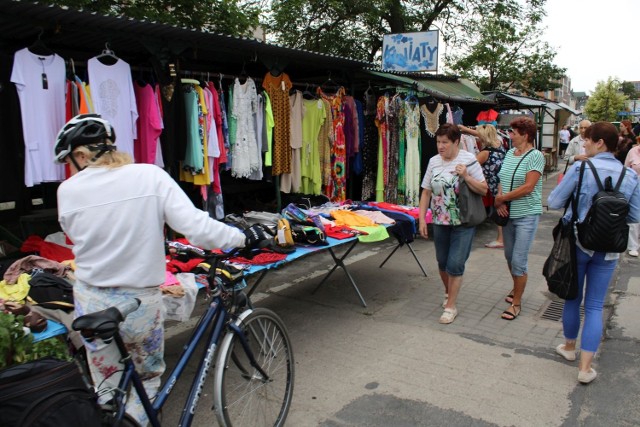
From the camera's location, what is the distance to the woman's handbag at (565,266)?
3629mm

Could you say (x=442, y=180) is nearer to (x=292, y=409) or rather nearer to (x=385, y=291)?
(x=385, y=291)

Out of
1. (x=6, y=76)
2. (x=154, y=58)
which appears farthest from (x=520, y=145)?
(x=6, y=76)

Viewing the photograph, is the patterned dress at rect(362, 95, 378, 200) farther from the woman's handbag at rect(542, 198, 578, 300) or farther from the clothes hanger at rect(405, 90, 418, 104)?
the woman's handbag at rect(542, 198, 578, 300)

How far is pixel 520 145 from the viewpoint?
4.76m

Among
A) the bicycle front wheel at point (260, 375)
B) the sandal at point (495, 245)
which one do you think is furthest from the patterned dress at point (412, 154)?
the bicycle front wheel at point (260, 375)

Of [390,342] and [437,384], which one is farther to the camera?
[390,342]

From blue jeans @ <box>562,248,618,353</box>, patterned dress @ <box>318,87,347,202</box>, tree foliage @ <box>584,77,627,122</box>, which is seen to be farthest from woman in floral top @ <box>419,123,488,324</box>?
tree foliage @ <box>584,77,627,122</box>

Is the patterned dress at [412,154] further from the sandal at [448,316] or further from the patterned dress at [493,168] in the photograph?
the sandal at [448,316]

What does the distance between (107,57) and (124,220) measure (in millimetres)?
3181

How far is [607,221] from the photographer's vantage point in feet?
11.0

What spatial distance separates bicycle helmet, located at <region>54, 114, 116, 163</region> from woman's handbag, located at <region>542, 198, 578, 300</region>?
309 cm

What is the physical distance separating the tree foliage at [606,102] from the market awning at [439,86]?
1504 inches

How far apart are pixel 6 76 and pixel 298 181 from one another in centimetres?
359

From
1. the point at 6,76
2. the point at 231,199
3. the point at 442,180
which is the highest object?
the point at 6,76
